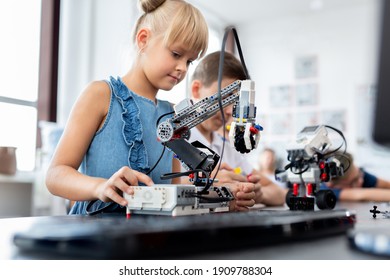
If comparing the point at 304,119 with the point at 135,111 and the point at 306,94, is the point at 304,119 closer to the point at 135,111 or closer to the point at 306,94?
the point at 306,94

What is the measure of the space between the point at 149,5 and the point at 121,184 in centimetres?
45

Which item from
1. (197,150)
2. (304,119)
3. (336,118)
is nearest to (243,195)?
(197,150)

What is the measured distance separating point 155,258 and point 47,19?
8.53 ft

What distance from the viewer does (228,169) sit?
1030mm

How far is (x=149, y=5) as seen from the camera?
87 centimetres

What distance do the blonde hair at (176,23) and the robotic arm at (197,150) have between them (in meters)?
0.18

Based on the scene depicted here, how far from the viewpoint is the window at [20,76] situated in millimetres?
2199

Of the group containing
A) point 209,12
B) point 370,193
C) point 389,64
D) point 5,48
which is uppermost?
point 209,12

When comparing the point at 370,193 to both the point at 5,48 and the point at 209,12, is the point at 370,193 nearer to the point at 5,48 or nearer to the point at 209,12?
the point at 5,48

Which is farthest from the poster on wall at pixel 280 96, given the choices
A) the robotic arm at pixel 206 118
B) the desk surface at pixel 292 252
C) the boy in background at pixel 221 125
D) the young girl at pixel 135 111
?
the desk surface at pixel 292 252

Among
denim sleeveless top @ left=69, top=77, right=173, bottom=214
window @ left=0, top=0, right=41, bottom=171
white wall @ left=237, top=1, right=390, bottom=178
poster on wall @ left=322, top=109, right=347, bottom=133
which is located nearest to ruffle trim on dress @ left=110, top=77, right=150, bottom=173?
denim sleeveless top @ left=69, top=77, right=173, bottom=214

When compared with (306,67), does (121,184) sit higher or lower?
lower

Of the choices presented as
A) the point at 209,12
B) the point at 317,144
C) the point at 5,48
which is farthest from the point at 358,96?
the point at 317,144

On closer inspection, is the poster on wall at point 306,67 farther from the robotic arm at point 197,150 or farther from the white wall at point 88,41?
the robotic arm at point 197,150
